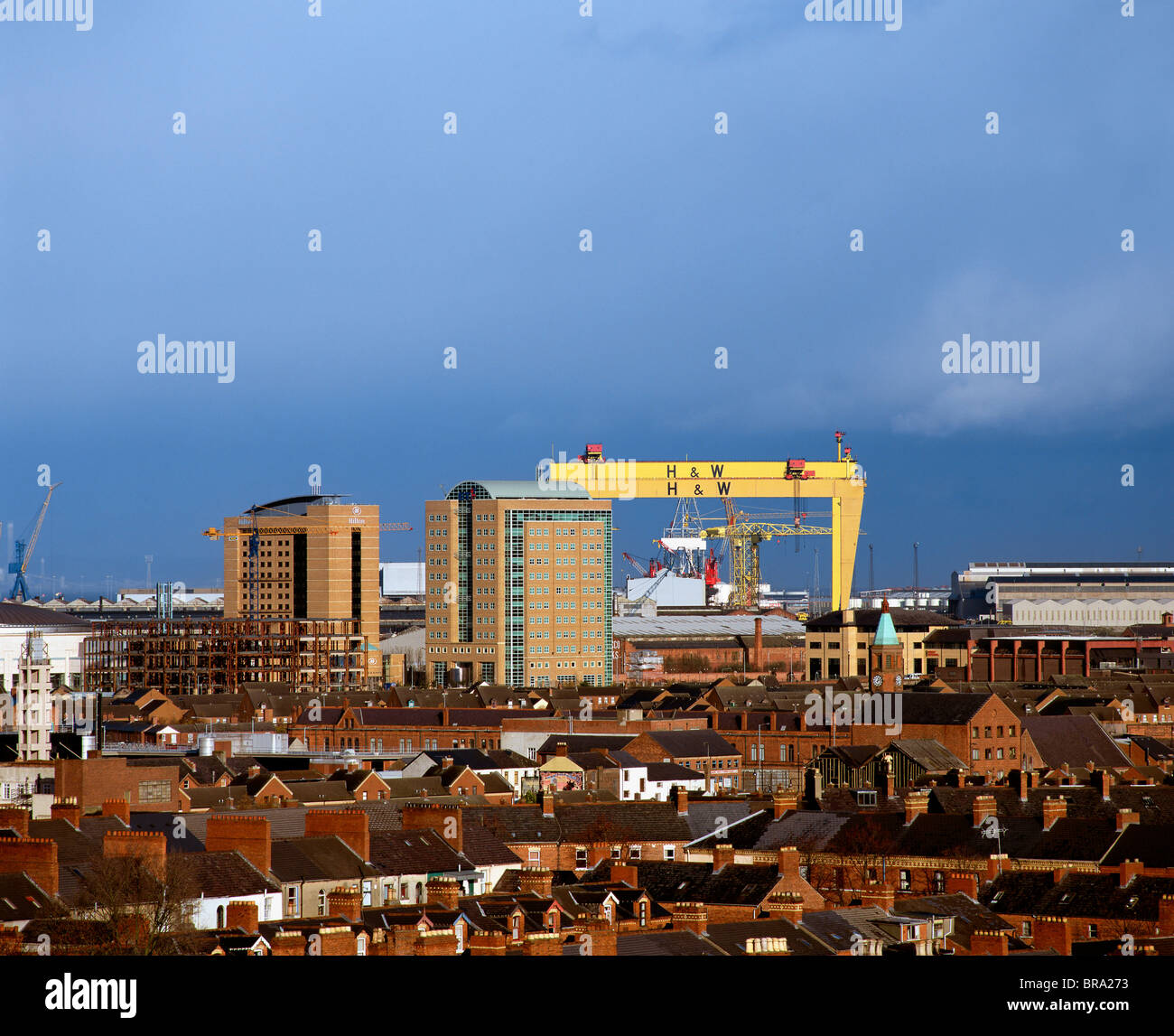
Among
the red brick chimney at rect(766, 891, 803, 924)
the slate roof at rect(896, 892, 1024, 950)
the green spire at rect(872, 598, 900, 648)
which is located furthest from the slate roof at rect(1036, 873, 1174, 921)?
the green spire at rect(872, 598, 900, 648)

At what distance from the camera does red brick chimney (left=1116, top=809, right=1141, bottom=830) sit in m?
41.3


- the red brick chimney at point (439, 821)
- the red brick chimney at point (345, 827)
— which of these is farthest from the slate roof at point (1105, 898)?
the red brick chimney at point (345, 827)

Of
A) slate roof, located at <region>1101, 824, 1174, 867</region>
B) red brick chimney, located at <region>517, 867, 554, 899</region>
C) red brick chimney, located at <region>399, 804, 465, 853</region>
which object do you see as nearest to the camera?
red brick chimney, located at <region>517, 867, 554, 899</region>

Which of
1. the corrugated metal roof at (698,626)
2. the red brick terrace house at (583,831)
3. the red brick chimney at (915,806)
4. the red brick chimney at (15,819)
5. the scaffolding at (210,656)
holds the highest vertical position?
the corrugated metal roof at (698,626)

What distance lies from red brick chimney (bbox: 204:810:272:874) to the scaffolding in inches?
3721

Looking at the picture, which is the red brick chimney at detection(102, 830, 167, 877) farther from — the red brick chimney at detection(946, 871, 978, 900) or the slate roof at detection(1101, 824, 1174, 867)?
the slate roof at detection(1101, 824, 1174, 867)

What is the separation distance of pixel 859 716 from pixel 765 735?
4265 millimetres

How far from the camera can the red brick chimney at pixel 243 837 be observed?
1364 inches

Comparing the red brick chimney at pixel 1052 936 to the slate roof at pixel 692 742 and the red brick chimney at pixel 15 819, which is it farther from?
the slate roof at pixel 692 742

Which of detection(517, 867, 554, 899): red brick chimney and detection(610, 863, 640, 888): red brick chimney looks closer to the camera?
detection(517, 867, 554, 899): red brick chimney

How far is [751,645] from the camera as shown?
5792 inches

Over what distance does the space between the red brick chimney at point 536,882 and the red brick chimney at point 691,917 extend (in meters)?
2.25

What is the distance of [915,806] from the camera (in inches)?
1784
